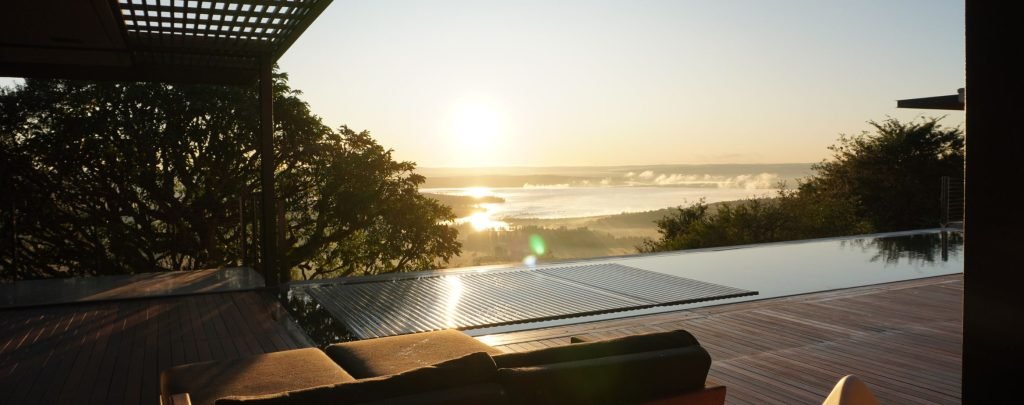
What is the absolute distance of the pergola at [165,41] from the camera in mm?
4926

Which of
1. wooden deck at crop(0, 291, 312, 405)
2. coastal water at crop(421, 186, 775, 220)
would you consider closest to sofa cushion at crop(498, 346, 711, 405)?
wooden deck at crop(0, 291, 312, 405)

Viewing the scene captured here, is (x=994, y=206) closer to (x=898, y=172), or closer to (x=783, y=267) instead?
(x=783, y=267)

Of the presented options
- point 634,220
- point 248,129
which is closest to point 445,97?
point 248,129

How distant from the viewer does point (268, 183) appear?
6.71 m

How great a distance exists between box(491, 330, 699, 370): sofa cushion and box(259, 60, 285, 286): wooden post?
16.1ft

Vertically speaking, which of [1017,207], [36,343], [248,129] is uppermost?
[248,129]

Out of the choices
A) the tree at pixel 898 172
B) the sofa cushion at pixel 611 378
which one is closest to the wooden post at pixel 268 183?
the sofa cushion at pixel 611 378

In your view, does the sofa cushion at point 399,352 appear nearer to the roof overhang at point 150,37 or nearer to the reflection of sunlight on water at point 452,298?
the reflection of sunlight on water at point 452,298

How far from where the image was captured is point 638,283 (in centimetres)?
654

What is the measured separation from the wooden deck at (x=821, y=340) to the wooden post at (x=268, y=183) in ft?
8.96

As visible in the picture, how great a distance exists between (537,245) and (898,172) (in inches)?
282

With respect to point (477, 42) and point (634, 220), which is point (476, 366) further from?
point (634, 220)

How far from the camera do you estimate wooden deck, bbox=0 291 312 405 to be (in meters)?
3.67

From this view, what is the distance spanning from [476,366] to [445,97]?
1195 cm
